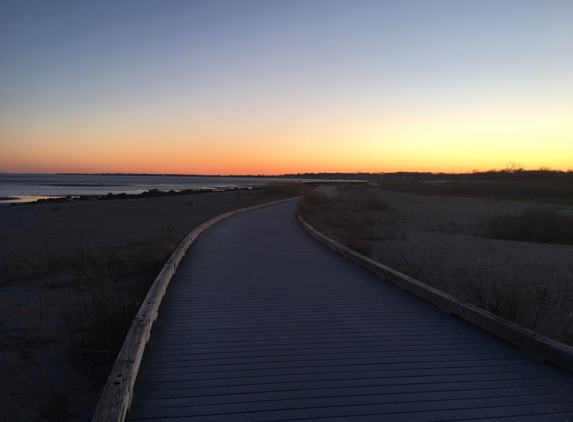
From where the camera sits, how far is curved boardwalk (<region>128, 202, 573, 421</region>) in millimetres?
3240

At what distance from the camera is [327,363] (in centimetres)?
402

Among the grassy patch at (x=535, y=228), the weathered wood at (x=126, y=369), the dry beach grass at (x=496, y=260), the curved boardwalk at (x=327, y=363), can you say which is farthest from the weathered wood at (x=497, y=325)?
the grassy patch at (x=535, y=228)

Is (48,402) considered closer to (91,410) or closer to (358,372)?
(91,410)

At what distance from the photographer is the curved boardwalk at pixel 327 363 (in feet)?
10.6

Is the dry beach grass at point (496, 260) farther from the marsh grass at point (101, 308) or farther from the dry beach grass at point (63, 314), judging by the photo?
the dry beach grass at point (63, 314)

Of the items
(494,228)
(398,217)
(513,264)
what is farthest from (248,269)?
(398,217)

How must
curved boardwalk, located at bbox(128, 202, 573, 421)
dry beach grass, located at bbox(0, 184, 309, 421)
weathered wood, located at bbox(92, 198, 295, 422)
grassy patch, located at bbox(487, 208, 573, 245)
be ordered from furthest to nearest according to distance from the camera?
grassy patch, located at bbox(487, 208, 573, 245), dry beach grass, located at bbox(0, 184, 309, 421), curved boardwalk, located at bbox(128, 202, 573, 421), weathered wood, located at bbox(92, 198, 295, 422)

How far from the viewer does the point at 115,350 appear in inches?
195

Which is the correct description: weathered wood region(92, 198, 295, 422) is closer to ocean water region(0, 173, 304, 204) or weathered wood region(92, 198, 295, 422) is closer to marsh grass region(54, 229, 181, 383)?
marsh grass region(54, 229, 181, 383)

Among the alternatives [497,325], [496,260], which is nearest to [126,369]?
[497,325]

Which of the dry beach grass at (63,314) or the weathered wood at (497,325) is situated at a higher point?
the weathered wood at (497,325)

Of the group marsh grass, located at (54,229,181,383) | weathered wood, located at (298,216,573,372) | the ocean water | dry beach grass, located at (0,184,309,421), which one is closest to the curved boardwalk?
weathered wood, located at (298,216,573,372)

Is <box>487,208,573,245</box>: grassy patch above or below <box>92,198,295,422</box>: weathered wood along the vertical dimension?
below

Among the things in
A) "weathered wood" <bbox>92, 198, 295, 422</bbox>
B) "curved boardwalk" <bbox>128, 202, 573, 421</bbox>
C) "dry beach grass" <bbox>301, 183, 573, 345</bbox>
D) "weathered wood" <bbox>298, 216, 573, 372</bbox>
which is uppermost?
"weathered wood" <bbox>92, 198, 295, 422</bbox>
